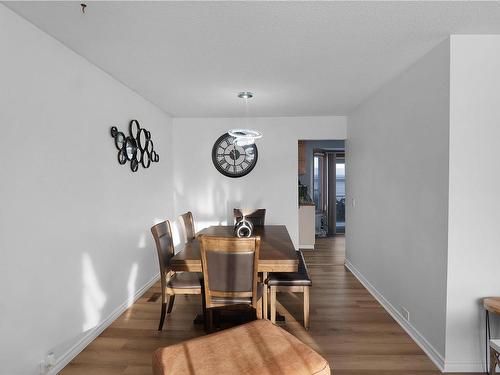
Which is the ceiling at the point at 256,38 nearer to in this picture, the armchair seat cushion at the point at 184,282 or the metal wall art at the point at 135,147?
the metal wall art at the point at 135,147

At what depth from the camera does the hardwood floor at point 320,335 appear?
2.24 meters

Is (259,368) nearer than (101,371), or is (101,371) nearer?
(259,368)

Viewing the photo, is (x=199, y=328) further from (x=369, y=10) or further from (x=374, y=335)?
(x=369, y=10)

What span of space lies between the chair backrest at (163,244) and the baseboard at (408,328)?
2208 mm

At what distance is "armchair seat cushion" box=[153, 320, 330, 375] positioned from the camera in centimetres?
141

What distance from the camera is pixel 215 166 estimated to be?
497cm

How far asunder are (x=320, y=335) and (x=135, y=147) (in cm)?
274

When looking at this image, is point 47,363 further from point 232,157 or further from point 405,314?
point 232,157

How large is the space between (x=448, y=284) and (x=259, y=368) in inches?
62.3

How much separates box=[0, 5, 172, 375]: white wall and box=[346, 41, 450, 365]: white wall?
110 inches

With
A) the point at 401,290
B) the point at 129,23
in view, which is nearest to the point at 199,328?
the point at 401,290

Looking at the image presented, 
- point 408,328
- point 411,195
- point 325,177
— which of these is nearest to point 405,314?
point 408,328

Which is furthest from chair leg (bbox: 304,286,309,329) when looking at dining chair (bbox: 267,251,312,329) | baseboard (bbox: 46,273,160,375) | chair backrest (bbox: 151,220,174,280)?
baseboard (bbox: 46,273,160,375)

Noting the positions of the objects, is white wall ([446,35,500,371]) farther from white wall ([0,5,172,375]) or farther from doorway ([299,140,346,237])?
doorway ([299,140,346,237])
